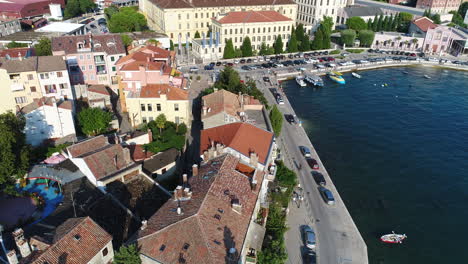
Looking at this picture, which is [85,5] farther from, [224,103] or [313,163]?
[313,163]

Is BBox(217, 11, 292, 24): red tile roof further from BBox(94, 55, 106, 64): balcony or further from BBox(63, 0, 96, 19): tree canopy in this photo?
BBox(63, 0, 96, 19): tree canopy

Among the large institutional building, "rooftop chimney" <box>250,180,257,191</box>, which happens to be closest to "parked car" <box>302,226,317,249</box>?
"rooftop chimney" <box>250,180,257,191</box>

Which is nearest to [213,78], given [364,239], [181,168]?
[181,168]

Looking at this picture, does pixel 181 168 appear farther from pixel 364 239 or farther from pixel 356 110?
pixel 356 110

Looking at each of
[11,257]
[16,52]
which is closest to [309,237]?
[11,257]

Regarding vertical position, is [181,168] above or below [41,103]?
below

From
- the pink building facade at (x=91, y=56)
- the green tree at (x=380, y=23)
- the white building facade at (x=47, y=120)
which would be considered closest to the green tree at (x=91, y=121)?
the white building facade at (x=47, y=120)
